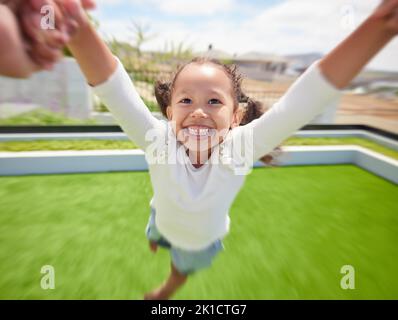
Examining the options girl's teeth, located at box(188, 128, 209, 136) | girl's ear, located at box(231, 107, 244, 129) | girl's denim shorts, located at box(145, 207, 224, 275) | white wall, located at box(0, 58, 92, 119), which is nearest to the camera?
girl's teeth, located at box(188, 128, 209, 136)

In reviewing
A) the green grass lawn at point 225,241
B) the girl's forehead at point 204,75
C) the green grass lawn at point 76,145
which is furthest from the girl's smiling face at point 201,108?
the green grass lawn at point 76,145

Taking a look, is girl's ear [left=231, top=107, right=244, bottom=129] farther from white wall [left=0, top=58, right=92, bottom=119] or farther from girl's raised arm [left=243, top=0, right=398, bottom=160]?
white wall [left=0, top=58, right=92, bottom=119]

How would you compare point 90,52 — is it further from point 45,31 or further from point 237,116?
point 237,116

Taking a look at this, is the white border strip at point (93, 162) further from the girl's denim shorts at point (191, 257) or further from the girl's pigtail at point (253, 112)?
the girl's denim shorts at point (191, 257)

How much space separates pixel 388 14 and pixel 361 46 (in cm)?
8

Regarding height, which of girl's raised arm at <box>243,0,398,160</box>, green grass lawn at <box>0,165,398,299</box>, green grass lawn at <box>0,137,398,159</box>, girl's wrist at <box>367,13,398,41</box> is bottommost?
green grass lawn at <box>0,165,398,299</box>

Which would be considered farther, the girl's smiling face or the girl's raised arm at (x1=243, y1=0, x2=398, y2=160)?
the girl's smiling face

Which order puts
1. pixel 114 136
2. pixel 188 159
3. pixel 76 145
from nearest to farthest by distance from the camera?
pixel 188 159 → pixel 76 145 → pixel 114 136

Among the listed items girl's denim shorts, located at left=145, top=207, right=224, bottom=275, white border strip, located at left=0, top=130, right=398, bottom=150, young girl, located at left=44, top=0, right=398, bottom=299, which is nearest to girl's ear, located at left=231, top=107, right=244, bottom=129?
young girl, located at left=44, top=0, right=398, bottom=299

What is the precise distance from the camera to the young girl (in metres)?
0.75

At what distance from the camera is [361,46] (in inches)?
26.9

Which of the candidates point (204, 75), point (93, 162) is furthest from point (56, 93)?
point (204, 75)
